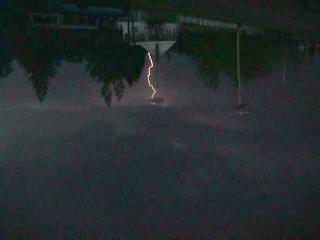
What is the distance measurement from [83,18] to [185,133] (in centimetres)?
79

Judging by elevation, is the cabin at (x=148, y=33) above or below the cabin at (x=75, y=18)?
below

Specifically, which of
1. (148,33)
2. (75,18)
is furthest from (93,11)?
(148,33)

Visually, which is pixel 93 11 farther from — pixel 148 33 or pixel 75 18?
pixel 148 33

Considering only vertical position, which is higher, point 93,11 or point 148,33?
point 93,11

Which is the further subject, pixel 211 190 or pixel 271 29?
pixel 271 29

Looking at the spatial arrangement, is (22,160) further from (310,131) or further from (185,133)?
(310,131)

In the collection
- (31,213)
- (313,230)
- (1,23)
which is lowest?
(313,230)

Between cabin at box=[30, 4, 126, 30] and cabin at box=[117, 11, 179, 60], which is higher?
cabin at box=[30, 4, 126, 30]

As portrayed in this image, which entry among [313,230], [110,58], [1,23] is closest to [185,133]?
[110,58]

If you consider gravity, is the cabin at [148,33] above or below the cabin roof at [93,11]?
below

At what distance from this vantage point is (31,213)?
261 centimetres

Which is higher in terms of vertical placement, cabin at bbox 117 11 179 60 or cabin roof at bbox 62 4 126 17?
cabin roof at bbox 62 4 126 17

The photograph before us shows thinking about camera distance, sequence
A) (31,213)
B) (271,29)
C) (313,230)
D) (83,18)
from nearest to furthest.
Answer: (31,213) < (313,230) < (83,18) < (271,29)

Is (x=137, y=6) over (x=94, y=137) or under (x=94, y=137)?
over
